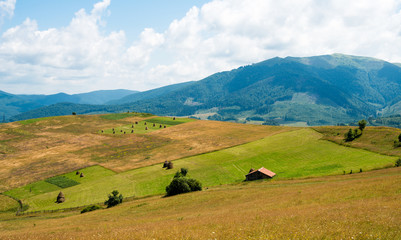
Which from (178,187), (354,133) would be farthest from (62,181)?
(354,133)

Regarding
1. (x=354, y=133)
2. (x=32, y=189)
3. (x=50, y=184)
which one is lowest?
(x=32, y=189)

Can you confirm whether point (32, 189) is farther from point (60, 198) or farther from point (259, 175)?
point (259, 175)

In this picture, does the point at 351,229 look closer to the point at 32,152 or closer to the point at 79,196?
the point at 79,196

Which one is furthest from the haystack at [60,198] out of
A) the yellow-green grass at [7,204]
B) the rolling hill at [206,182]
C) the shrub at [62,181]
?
the shrub at [62,181]

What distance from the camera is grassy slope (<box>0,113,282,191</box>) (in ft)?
305

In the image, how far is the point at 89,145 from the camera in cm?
12262

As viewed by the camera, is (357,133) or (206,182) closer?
(206,182)

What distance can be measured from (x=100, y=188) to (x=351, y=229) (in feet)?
241

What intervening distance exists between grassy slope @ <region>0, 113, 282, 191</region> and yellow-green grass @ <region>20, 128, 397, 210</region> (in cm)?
1110

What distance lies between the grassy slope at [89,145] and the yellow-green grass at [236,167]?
1110cm

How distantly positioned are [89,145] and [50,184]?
44.5 metres

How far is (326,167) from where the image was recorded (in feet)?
236

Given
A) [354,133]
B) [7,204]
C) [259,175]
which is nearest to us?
[7,204]

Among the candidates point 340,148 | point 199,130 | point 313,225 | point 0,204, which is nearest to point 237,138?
point 199,130
